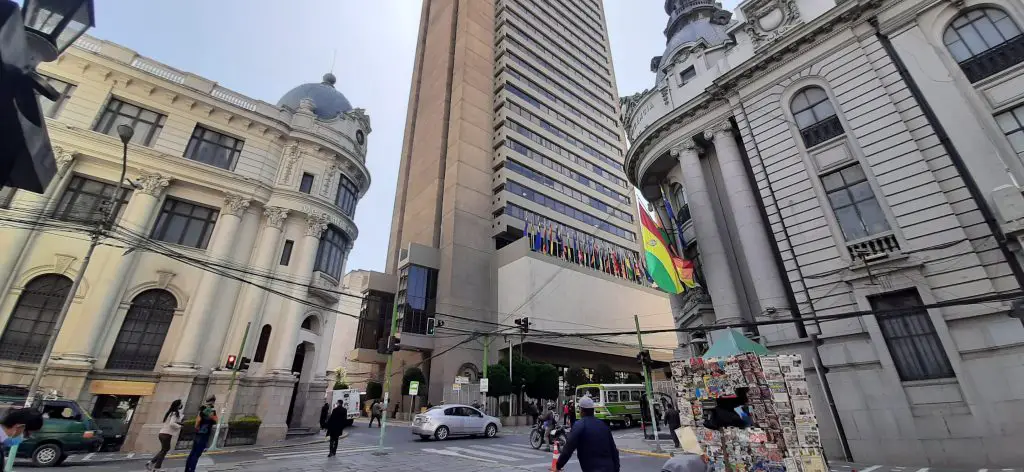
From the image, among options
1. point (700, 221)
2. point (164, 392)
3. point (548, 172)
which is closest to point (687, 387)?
point (700, 221)

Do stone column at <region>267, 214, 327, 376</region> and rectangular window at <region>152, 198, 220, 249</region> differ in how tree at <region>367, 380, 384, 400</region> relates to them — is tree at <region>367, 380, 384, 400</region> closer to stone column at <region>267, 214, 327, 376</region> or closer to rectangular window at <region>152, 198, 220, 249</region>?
stone column at <region>267, 214, 327, 376</region>

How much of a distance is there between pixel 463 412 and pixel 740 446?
14439mm

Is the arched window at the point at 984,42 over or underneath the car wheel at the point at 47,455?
over

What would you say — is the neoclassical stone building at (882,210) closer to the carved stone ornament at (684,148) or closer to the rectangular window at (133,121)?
the carved stone ornament at (684,148)

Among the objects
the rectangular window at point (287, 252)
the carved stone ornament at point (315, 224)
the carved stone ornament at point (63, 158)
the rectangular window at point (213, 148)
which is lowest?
the rectangular window at point (287, 252)

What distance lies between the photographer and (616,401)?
86.9 feet

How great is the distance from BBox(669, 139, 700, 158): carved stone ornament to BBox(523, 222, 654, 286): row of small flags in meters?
23.1

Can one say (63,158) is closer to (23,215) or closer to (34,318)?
(23,215)

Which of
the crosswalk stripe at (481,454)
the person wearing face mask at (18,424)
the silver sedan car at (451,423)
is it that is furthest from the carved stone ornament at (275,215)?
the person wearing face mask at (18,424)

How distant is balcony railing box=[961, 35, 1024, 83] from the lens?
41.0ft

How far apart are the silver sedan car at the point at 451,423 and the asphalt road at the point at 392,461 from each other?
5.34 feet

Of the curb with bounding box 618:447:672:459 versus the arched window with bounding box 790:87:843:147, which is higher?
the arched window with bounding box 790:87:843:147

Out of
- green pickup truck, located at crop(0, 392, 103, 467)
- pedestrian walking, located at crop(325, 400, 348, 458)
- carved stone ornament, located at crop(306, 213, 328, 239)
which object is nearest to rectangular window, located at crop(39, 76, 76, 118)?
carved stone ornament, located at crop(306, 213, 328, 239)

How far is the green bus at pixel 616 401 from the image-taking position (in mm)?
25484
